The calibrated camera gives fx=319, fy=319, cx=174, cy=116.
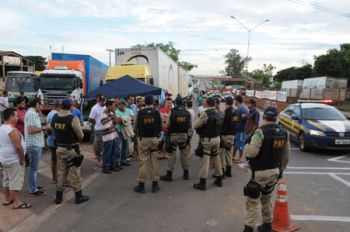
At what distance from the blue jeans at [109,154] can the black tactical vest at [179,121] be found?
1.67 meters

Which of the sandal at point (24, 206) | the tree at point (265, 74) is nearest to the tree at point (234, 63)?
the tree at point (265, 74)

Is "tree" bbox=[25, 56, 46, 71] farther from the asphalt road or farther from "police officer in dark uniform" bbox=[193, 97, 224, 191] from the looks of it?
"police officer in dark uniform" bbox=[193, 97, 224, 191]

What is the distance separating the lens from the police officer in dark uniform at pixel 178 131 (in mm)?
7094

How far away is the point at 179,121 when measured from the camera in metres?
7.08

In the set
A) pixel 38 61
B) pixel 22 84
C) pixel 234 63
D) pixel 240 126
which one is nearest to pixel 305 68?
pixel 234 63

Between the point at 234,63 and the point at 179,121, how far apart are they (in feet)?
458

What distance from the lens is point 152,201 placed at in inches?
233

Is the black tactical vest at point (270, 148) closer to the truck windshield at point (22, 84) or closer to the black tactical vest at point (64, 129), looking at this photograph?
the black tactical vest at point (64, 129)

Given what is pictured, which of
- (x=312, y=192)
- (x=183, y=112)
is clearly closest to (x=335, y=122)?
(x=312, y=192)

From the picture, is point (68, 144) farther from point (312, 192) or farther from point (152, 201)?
point (312, 192)

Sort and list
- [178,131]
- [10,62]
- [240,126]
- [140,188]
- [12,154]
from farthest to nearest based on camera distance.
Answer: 1. [10,62]
2. [240,126]
3. [178,131]
4. [140,188]
5. [12,154]

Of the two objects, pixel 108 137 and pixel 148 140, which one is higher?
pixel 148 140

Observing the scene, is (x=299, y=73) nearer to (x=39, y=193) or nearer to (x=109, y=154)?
(x=109, y=154)

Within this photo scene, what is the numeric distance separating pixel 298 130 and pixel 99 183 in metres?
7.21
